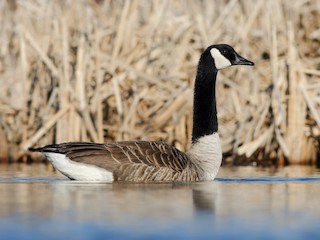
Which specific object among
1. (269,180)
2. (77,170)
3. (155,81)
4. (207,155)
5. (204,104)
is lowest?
(269,180)

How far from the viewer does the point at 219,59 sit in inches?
370

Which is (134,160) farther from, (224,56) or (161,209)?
(161,209)

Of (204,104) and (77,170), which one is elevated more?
(204,104)

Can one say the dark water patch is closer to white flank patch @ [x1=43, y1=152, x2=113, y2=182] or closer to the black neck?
the black neck

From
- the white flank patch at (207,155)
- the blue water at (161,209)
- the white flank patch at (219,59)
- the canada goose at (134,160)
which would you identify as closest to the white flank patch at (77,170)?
the canada goose at (134,160)

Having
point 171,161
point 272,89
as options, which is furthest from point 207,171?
point 272,89

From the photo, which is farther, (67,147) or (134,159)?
(134,159)

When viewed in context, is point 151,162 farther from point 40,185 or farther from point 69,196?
point 69,196

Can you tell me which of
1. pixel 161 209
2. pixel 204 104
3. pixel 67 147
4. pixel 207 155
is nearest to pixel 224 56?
pixel 204 104

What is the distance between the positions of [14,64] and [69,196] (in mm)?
5677

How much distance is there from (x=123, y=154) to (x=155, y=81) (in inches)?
132

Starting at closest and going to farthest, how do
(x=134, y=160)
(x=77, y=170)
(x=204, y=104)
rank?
(x=77, y=170), (x=134, y=160), (x=204, y=104)

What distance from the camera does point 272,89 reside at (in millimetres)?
11656

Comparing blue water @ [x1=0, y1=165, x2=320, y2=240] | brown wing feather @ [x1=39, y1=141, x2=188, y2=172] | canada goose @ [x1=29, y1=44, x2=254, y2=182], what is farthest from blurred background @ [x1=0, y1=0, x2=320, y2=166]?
brown wing feather @ [x1=39, y1=141, x2=188, y2=172]
